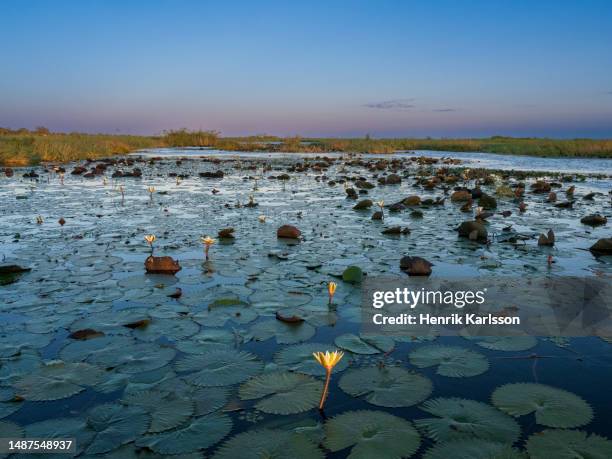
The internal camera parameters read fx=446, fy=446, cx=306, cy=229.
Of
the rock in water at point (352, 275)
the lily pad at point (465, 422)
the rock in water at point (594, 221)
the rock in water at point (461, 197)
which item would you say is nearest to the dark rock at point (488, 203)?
the rock in water at point (461, 197)

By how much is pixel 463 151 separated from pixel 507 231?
136 ft

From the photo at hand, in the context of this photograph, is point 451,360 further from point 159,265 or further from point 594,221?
point 594,221

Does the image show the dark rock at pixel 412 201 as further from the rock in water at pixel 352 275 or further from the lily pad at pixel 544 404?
the lily pad at pixel 544 404

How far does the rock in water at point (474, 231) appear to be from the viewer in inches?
282

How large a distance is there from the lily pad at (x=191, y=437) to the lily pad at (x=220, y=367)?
0.43 meters

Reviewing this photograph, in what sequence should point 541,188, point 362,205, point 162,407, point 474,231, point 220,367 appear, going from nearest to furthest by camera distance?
point 162,407 < point 220,367 < point 474,231 < point 362,205 < point 541,188

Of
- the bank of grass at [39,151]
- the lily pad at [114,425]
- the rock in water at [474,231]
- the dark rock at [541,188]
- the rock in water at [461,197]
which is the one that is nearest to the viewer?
the lily pad at [114,425]

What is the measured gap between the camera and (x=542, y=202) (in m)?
12.0

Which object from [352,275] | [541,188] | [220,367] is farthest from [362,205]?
[220,367]

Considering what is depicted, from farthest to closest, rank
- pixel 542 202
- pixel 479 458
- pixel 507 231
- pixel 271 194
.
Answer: pixel 271 194, pixel 542 202, pixel 507 231, pixel 479 458

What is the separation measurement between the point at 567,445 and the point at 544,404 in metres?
0.42

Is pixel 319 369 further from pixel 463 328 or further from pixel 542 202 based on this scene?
pixel 542 202

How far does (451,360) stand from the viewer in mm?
3363

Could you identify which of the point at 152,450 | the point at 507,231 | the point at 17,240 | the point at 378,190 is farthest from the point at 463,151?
the point at 152,450
